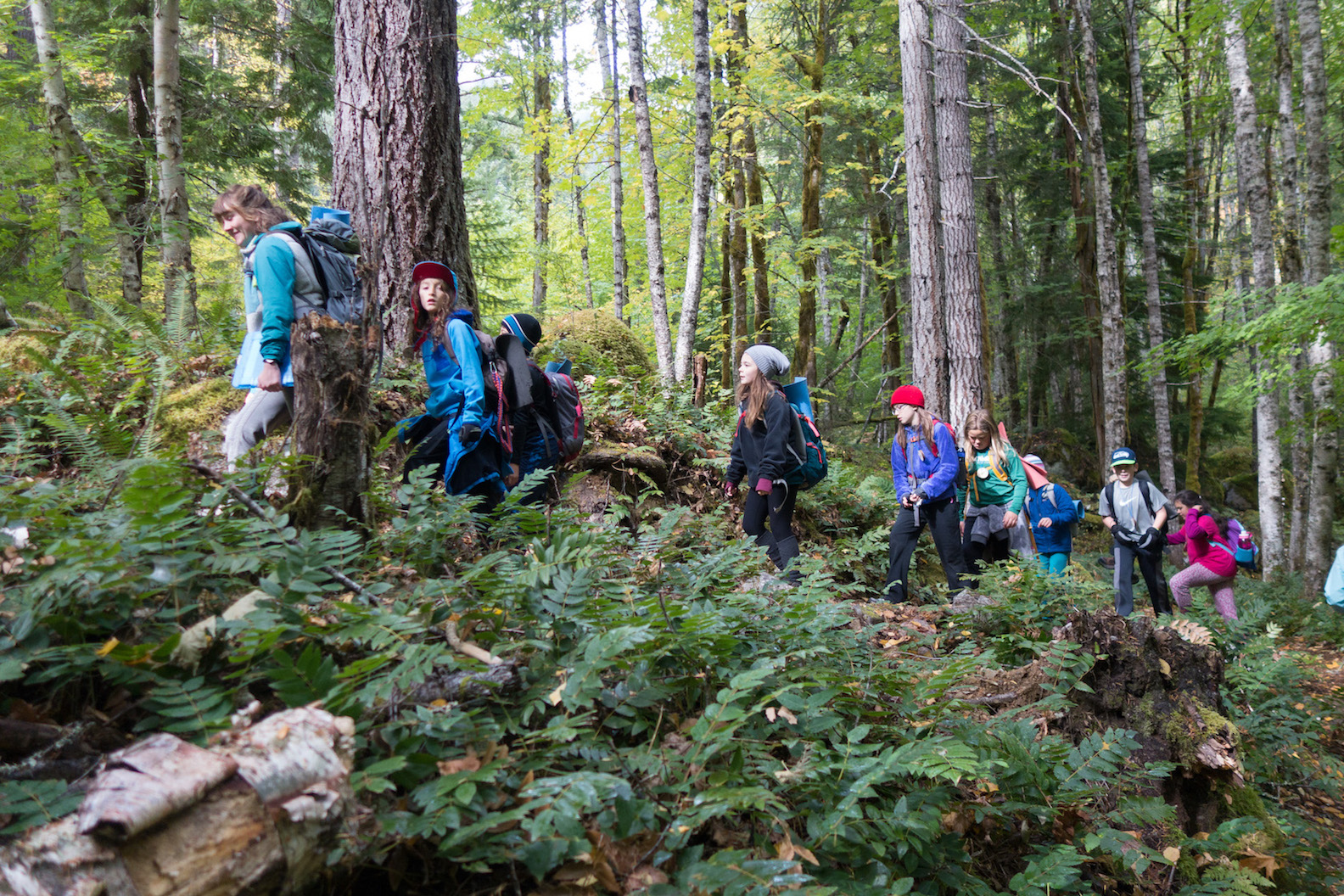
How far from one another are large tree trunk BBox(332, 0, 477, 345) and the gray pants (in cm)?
236

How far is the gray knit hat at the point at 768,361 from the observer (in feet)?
21.2

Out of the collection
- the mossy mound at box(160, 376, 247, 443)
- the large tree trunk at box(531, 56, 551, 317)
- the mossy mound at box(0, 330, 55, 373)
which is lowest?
the mossy mound at box(160, 376, 247, 443)

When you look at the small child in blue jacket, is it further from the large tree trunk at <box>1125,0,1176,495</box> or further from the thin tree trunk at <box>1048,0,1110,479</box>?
the thin tree trunk at <box>1048,0,1110,479</box>

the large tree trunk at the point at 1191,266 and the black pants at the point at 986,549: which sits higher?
the large tree trunk at the point at 1191,266

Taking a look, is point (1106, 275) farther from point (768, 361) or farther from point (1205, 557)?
point (768, 361)

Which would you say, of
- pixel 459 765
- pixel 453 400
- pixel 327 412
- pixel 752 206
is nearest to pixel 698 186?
pixel 752 206

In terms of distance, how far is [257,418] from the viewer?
4180mm

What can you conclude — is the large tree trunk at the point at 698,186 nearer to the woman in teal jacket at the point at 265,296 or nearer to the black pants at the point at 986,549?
the black pants at the point at 986,549

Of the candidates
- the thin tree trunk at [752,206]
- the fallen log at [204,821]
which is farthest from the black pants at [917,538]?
the thin tree trunk at [752,206]

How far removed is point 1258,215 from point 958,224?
8.07 m

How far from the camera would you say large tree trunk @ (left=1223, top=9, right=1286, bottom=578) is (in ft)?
41.8

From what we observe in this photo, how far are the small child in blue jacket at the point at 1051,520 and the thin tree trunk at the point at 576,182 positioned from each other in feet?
31.3

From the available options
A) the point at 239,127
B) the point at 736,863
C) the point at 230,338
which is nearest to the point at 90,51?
the point at 239,127

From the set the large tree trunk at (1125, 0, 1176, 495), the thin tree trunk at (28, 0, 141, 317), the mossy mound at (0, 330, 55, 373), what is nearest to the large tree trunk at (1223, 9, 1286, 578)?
the large tree trunk at (1125, 0, 1176, 495)
